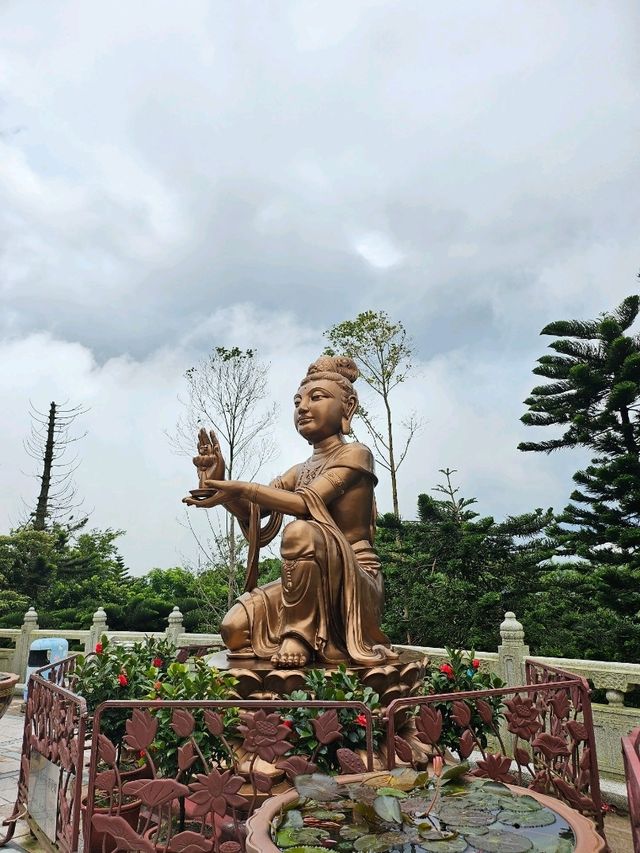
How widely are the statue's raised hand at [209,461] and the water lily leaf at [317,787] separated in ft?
7.08

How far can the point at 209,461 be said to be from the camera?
3.90 m

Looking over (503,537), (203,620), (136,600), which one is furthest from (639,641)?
(136,600)

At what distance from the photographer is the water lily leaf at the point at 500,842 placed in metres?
1.64

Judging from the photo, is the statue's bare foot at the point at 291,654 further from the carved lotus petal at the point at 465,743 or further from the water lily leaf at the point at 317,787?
the water lily leaf at the point at 317,787

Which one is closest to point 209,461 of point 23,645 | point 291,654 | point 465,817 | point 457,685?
point 291,654

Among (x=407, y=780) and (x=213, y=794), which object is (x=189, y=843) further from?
(x=407, y=780)

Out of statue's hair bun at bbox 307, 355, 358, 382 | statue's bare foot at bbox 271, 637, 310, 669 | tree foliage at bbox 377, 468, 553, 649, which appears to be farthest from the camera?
tree foliage at bbox 377, 468, 553, 649

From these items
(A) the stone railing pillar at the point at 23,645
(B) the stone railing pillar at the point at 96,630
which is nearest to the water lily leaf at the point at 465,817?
(B) the stone railing pillar at the point at 96,630

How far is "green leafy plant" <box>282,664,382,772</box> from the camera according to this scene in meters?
2.79

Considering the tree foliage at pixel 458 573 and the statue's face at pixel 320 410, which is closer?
the statue's face at pixel 320 410

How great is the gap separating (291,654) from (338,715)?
1.85 ft

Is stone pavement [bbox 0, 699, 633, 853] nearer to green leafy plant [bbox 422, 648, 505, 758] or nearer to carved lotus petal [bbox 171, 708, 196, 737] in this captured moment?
green leafy plant [bbox 422, 648, 505, 758]

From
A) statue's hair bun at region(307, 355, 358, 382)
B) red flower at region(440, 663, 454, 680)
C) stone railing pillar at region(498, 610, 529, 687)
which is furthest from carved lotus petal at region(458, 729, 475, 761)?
stone railing pillar at region(498, 610, 529, 687)

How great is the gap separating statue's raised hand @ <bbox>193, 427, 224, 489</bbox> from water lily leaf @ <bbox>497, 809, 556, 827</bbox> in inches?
98.2
